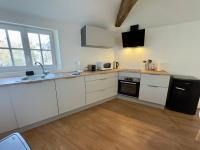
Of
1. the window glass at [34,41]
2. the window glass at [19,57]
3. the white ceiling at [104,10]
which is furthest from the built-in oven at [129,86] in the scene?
the window glass at [19,57]

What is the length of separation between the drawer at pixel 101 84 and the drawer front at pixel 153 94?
764 mm

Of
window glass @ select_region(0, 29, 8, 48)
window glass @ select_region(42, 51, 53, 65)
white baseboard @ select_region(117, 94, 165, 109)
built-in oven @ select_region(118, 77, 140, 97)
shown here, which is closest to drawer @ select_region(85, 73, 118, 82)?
built-in oven @ select_region(118, 77, 140, 97)

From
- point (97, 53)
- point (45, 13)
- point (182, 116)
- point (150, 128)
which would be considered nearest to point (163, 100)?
point (182, 116)

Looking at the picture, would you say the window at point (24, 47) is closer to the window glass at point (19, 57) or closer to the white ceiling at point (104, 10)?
the window glass at point (19, 57)

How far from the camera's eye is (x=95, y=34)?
2955 millimetres

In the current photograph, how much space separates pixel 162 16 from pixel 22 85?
3.27m

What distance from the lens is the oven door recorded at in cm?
304

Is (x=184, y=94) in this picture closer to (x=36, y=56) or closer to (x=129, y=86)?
(x=129, y=86)

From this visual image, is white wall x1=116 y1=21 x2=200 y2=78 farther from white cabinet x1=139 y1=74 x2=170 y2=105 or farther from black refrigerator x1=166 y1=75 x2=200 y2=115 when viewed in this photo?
white cabinet x1=139 y1=74 x2=170 y2=105

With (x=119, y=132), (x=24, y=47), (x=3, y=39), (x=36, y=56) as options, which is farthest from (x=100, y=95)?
(x=3, y=39)

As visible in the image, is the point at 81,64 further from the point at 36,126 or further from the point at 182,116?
the point at 182,116

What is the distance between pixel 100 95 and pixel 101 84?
0.96 ft

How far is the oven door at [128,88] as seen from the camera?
3041 millimetres

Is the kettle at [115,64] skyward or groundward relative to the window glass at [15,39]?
groundward
